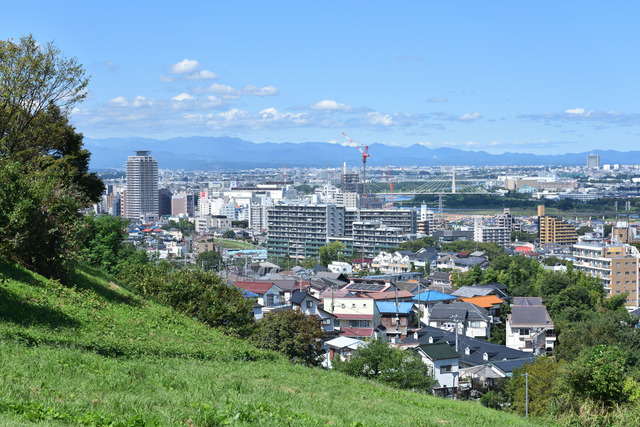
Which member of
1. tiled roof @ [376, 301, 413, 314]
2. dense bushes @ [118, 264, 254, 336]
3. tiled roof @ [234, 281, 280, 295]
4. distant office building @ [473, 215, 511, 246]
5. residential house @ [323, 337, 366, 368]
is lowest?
distant office building @ [473, 215, 511, 246]

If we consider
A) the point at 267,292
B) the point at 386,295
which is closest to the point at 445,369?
the point at 386,295

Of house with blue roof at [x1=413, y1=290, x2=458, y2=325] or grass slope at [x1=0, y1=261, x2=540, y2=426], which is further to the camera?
house with blue roof at [x1=413, y1=290, x2=458, y2=325]

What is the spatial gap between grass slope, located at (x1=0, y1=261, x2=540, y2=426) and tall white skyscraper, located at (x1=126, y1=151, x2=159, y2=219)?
86606 millimetres

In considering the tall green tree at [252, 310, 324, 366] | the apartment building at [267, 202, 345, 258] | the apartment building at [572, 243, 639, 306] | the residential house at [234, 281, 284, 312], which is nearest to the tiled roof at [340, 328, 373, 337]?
the residential house at [234, 281, 284, 312]

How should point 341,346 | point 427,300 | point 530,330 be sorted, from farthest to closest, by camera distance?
1. point 427,300
2. point 530,330
3. point 341,346

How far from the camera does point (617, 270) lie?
32.5 m

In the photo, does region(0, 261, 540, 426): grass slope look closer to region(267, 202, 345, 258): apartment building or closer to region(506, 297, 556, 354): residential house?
region(506, 297, 556, 354): residential house

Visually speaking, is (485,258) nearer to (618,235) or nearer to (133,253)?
(618,235)

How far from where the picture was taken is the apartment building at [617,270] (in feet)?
107

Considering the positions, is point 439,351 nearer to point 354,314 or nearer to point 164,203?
point 354,314

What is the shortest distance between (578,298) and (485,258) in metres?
17.8

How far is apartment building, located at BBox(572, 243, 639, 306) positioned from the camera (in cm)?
3247

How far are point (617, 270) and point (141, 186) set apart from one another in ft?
241

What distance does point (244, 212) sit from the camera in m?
86.3
